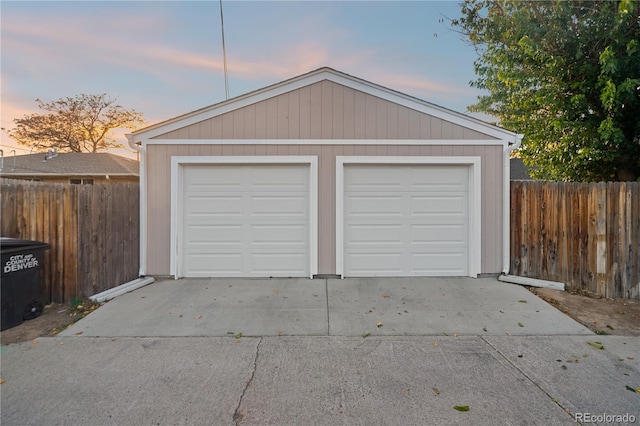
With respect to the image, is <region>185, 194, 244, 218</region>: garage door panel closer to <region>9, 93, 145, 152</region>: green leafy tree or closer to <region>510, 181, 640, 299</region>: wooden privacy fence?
<region>510, 181, 640, 299</region>: wooden privacy fence

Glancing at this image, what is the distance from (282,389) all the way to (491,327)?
263 cm

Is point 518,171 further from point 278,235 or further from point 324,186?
point 278,235

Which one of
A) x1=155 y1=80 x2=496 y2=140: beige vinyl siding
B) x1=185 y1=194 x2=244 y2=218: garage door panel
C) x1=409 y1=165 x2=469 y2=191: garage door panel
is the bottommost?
x1=185 y1=194 x2=244 y2=218: garage door panel

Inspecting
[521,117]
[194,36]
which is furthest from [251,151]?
[521,117]

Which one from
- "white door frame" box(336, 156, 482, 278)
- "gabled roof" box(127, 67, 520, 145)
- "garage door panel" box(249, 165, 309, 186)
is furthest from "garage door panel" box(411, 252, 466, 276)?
"garage door panel" box(249, 165, 309, 186)

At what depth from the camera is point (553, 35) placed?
20.3 ft

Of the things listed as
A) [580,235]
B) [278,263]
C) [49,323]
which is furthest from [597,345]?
[49,323]

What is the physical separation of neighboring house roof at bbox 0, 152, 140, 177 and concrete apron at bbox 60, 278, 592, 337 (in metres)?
12.3

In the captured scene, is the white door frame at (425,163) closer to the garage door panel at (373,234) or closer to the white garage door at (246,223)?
the garage door panel at (373,234)

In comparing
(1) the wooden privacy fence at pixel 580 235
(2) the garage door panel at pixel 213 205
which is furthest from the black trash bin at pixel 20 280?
(1) the wooden privacy fence at pixel 580 235

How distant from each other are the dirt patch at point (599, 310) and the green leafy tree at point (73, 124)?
26.3m

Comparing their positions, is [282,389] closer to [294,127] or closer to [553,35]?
[294,127]

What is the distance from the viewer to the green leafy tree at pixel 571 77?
220 inches

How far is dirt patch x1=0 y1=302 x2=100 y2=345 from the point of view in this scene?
11.3ft
